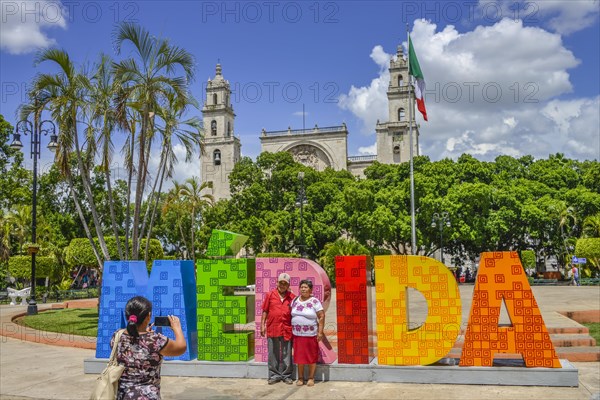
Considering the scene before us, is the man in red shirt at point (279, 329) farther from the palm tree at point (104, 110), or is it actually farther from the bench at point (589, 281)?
the bench at point (589, 281)

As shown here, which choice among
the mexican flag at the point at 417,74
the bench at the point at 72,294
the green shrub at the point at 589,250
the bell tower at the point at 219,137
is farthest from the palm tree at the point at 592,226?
Result: the bell tower at the point at 219,137

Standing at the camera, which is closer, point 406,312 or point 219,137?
point 406,312

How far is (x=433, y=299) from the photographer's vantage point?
8.39 meters

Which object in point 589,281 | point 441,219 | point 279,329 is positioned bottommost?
point 589,281

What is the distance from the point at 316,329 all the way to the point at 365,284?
1.19m

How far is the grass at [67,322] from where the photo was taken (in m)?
15.2

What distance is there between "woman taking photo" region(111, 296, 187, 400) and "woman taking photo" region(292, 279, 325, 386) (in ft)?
13.3

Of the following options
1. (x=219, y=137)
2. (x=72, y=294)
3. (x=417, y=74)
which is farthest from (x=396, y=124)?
(x=72, y=294)

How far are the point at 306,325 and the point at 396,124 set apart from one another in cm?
5420

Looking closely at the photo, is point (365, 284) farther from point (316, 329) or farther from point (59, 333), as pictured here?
point (59, 333)

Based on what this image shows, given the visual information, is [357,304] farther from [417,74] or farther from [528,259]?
[528,259]

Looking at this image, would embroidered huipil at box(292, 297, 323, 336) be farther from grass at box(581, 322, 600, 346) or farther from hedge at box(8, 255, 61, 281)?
hedge at box(8, 255, 61, 281)

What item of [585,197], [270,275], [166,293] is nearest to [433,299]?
[270,275]

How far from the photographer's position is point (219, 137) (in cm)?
6444
